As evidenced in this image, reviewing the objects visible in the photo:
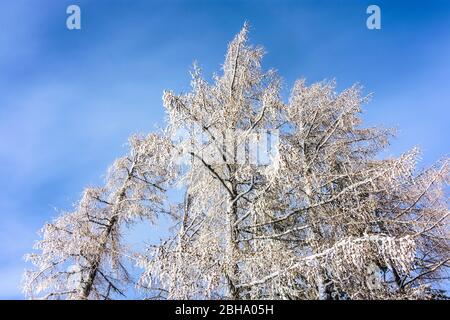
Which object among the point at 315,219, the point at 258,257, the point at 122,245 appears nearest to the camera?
the point at 258,257

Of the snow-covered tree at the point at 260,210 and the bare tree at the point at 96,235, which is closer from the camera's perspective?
the snow-covered tree at the point at 260,210

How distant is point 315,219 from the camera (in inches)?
270

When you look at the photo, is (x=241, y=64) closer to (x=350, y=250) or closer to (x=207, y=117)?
(x=207, y=117)

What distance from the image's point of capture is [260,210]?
652 centimetres

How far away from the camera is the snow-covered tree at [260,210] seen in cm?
552

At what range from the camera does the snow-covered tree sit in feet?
18.1

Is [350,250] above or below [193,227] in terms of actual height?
below

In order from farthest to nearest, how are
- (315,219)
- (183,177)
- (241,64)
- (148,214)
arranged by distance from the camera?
(148,214) → (241,64) → (183,177) → (315,219)

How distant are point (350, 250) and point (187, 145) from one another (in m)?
3.16

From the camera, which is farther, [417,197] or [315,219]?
[417,197]

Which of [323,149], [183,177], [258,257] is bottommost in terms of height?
[258,257]

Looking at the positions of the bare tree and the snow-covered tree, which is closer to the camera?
the snow-covered tree

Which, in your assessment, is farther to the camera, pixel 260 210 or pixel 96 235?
pixel 96 235
